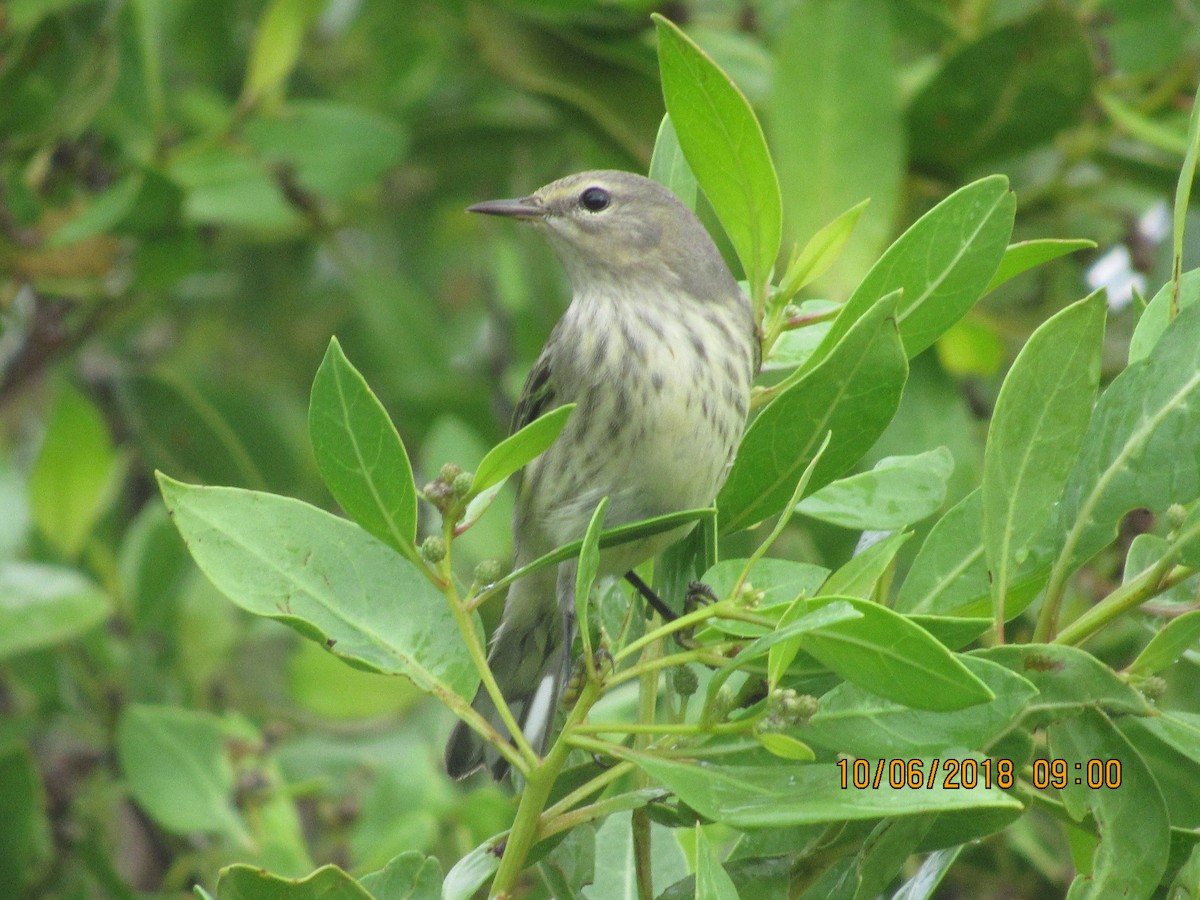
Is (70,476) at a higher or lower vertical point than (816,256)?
lower

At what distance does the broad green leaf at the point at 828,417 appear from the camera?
1933 millimetres

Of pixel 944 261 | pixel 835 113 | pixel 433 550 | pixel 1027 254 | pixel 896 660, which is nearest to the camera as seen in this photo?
pixel 896 660

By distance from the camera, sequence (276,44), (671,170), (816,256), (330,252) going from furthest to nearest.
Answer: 1. (330,252)
2. (276,44)
3. (671,170)
4. (816,256)

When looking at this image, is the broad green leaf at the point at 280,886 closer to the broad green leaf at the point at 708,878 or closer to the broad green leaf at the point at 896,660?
the broad green leaf at the point at 708,878

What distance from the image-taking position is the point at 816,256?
8.18 ft

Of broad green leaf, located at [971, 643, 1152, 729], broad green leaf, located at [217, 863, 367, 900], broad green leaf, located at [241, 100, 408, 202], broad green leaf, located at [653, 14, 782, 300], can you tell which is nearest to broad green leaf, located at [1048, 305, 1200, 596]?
broad green leaf, located at [971, 643, 1152, 729]

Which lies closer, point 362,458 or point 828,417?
point 362,458

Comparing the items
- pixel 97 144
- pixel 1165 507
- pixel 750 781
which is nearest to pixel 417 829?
pixel 750 781

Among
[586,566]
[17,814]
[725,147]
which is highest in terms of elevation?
[725,147]

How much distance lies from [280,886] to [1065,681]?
1.09 metres

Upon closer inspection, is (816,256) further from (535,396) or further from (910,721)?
(535,396)

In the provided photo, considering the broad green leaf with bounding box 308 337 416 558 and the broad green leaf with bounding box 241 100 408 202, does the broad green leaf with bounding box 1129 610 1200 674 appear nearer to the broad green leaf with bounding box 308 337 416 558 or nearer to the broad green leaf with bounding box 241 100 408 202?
the broad green leaf with bounding box 308 337 416 558

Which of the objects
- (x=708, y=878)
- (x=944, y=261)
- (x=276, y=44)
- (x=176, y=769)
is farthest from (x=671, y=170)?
(x=276, y=44)

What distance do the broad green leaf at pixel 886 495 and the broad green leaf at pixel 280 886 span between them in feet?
2.95
